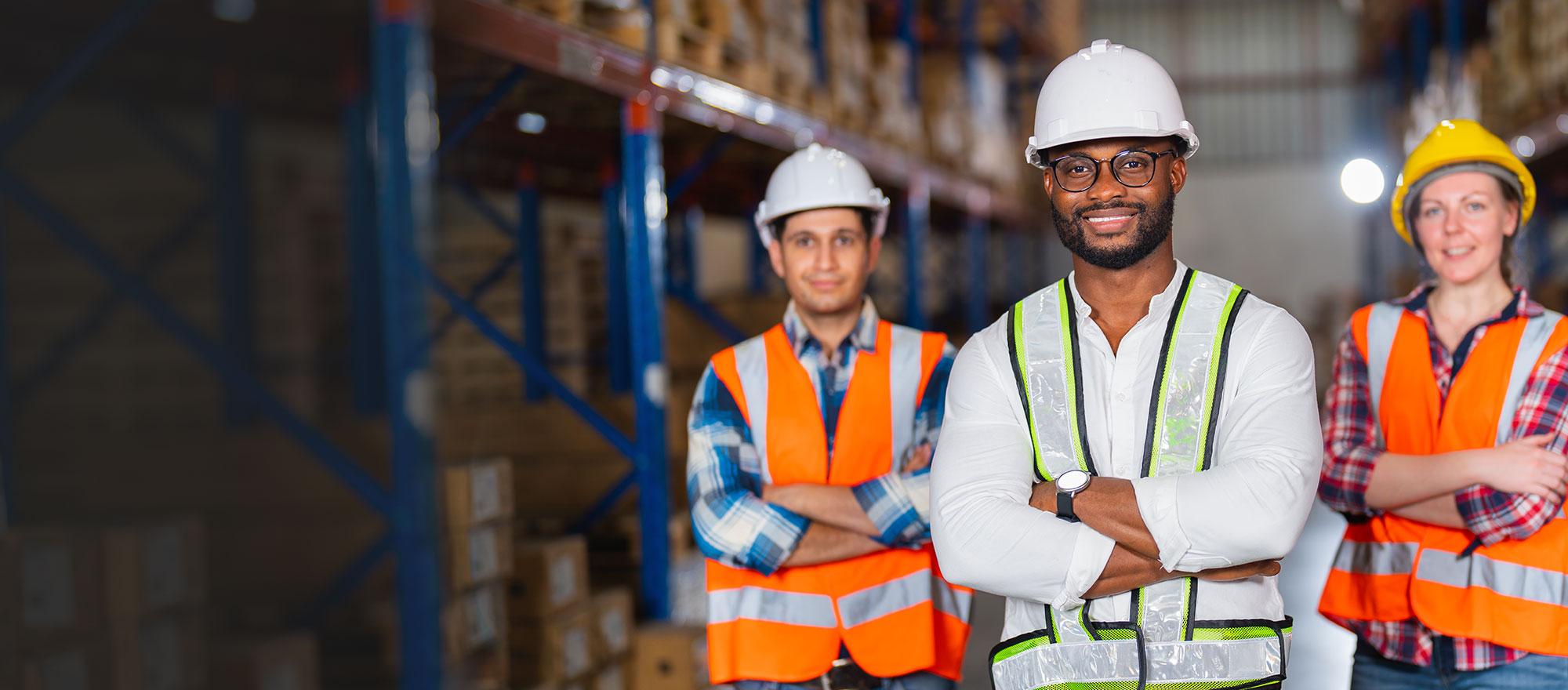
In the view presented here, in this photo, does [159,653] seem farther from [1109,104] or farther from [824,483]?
[1109,104]

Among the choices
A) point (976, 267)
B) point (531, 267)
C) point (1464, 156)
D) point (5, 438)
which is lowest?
point (5, 438)

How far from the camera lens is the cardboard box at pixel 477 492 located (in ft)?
14.0

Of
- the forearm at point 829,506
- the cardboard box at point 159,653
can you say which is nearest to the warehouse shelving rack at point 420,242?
the cardboard box at point 159,653

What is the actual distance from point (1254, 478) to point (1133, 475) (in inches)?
7.0

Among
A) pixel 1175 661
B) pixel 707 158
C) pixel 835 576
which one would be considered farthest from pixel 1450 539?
pixel 707 158

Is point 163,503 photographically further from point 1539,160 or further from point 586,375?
point 1539,160

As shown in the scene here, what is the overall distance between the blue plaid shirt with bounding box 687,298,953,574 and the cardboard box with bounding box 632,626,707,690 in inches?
103

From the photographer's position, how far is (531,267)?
792 centimetres

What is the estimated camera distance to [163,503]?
4.42 meters

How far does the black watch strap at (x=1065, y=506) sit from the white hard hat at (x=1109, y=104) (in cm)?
54

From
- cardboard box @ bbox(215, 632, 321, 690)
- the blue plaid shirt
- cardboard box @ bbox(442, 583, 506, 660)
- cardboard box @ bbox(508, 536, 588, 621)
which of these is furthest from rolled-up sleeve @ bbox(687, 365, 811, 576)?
cardboard box @ bbox(508, 536, 588, 621)

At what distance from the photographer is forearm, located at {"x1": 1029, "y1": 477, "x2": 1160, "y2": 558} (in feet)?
5.85

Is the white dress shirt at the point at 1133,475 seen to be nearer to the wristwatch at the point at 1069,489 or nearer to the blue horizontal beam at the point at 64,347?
the wristwatch at the point at 1069,489

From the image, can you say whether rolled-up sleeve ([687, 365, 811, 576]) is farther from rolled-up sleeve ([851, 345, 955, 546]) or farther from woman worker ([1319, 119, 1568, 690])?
woman worker ([1319, 119, 1568, 690])
